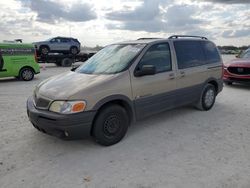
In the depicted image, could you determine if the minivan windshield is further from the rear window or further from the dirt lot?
the dirt lot

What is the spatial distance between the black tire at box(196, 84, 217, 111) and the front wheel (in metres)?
9.07

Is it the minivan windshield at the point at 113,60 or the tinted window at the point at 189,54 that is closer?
the minivan windshield at the point at 113,60

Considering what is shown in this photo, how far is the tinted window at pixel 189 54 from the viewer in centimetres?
567

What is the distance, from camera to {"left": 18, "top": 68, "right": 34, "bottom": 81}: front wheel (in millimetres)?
12594

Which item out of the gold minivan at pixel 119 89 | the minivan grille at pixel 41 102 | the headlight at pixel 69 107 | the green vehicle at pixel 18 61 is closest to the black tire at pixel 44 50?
the green vehicle at pixel 18 61

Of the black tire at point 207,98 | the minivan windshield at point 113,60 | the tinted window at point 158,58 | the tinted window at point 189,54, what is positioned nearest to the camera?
the minivan windshield at point 113,60

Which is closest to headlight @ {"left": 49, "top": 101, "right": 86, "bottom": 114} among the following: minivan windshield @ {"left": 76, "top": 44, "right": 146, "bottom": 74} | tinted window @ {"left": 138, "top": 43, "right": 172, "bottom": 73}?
minivan windshield @ {"left": 76, "top": 44, "right": 146, "bottom": 74}

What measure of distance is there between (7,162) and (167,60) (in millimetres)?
3457

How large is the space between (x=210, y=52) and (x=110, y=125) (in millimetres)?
3650

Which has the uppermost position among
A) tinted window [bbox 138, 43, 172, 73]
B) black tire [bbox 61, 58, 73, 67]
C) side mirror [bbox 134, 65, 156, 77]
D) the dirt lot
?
black tire [bbox 61, 58, 73, 67]

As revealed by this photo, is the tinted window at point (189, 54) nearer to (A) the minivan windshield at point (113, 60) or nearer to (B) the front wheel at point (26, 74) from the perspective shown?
(A) the minivan windshield at point (113, 60)

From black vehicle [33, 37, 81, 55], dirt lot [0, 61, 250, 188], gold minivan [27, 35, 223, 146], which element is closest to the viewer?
dirt lot [0, 61, 250, 188]

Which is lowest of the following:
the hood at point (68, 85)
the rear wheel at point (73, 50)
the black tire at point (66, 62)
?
the hood at point (68, 85)

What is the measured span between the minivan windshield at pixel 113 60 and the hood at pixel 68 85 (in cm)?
26
